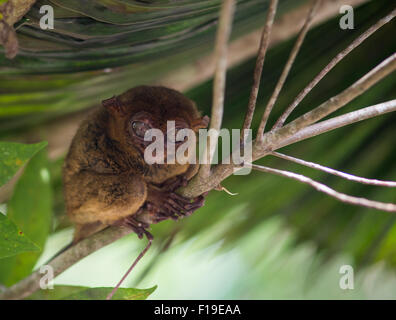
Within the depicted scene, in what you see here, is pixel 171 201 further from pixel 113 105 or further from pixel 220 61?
pixel 220 61

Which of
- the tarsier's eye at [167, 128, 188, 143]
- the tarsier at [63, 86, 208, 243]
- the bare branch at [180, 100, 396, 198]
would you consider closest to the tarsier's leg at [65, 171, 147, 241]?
the tarsier at [63, 86, 208, 243]

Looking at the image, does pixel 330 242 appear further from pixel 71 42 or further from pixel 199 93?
pixel 71 42

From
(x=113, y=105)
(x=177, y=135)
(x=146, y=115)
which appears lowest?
(x=177, y=135)

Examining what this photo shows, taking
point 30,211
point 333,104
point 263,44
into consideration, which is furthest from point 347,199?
point 30,211

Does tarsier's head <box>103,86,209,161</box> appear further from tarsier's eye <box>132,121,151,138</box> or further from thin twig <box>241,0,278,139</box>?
thin twig <box>241,0,278,139</box>

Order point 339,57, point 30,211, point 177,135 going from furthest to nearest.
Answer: point 30,211
point 177,135
point 339,57

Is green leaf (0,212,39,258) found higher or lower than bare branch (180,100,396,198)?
lower
